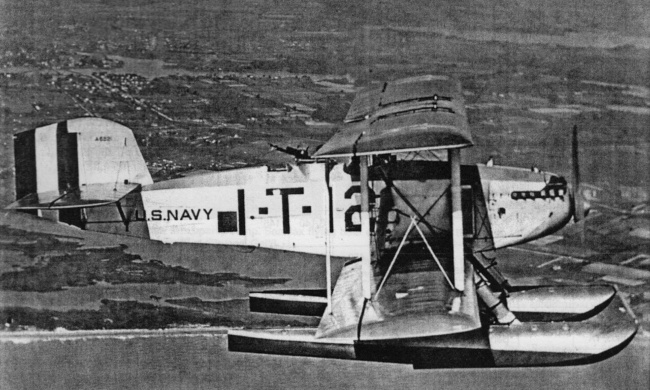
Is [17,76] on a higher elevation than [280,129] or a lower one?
higher

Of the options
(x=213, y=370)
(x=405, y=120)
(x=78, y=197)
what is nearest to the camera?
Result: (x=405, y=120)

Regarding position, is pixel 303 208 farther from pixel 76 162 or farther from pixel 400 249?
pixel 76 162

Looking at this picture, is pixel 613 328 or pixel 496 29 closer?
pixel 613 328

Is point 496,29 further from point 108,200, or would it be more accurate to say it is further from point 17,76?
point 17,76

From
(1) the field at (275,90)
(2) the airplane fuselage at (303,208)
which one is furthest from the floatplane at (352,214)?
(1) the field at (275,90)

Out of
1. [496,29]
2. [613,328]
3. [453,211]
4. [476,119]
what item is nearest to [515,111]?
[476,119]

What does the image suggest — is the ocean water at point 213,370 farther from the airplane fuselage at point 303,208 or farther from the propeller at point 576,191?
the propeller at point 576,191

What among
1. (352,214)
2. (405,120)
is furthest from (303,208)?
(405,120)
